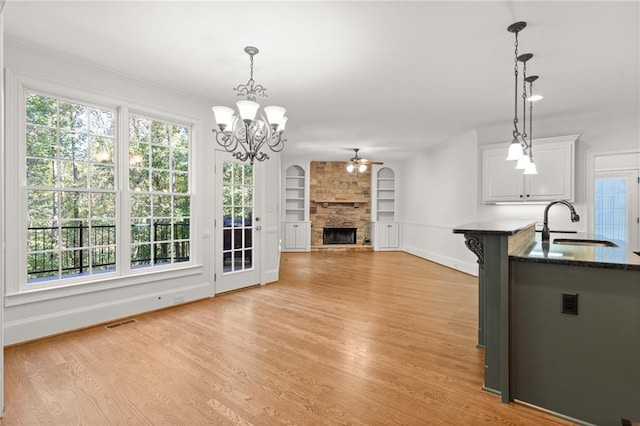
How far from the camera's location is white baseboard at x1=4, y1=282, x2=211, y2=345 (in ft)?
9.86

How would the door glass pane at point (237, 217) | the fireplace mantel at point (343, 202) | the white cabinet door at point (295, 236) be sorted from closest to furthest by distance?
the door glass pane at point (237, 217), the white cabinet door at point (295, 236), the fireplace mantel at point (343, 202)

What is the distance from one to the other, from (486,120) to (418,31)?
10.9 feet

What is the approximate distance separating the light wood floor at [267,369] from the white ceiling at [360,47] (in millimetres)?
2689

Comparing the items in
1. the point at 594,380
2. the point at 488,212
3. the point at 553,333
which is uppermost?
the point at 488,212

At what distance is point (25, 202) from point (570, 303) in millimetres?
4411

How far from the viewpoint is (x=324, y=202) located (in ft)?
33.4

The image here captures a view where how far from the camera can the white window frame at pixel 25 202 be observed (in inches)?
116

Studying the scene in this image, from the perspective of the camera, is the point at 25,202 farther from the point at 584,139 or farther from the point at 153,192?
the point at 584,139

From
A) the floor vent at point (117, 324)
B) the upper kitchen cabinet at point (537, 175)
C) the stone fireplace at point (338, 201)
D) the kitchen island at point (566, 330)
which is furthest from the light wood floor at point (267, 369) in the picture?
the stone fireplace at point (338, 201)

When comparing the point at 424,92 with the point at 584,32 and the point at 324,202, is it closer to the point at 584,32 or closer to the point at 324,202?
the point at 584,32

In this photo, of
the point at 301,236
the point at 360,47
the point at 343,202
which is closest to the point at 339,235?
the point at 343,202

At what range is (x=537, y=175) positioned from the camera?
17.0 feet

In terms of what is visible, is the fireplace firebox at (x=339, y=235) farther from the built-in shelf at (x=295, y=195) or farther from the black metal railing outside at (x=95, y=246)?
the black metal railing outside at (x=95, y=246)

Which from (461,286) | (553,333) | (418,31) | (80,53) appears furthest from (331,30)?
(461,286)
